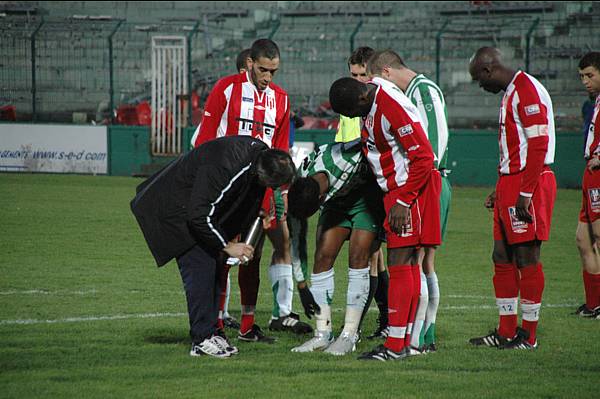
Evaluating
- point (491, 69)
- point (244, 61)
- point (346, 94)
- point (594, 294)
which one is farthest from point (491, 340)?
point (244, 61)

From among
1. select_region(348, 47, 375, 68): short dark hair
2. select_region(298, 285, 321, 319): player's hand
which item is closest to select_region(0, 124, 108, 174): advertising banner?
select_region(348, 47, 375, 68): short dark hair

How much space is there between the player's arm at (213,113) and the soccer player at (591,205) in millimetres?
3161

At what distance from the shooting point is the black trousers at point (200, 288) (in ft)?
22.6

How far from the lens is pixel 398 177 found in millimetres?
6840

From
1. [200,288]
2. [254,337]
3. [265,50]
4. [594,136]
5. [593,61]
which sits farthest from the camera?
[594,136]

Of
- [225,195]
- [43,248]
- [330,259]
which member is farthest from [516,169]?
[43,248]

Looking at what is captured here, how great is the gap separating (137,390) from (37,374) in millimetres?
778

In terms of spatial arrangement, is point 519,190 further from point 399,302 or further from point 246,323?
point 246,323

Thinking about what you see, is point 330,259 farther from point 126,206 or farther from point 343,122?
point 126,206

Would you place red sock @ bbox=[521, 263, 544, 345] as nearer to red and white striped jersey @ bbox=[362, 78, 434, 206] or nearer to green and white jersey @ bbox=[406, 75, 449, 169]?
green and white jersey @ bbox=[406, 75, 449, 169]

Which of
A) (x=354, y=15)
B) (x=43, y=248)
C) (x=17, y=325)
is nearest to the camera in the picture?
(x=17, y=325)

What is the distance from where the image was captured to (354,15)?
112 ft

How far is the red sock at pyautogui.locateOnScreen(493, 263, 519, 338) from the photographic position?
7.62 meters

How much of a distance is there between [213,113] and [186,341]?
77.0 inches
